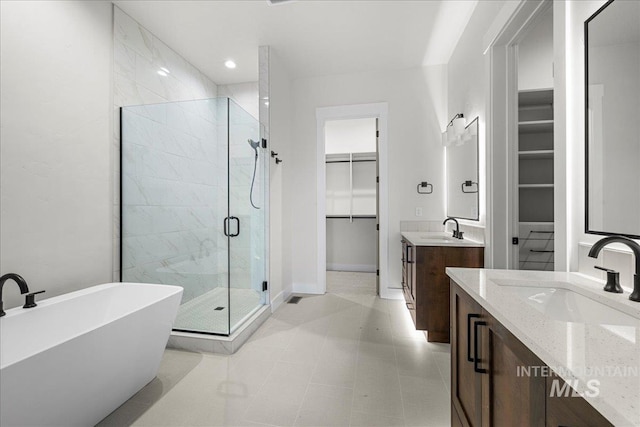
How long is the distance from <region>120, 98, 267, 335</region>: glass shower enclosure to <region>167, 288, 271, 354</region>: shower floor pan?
0.01 meters

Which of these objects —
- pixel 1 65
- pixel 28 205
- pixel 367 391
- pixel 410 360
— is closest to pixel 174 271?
pixel 28 205

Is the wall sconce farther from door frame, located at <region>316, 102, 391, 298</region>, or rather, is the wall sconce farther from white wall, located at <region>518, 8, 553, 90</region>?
door frame, located at <region>316, 102, 391, 298</region>

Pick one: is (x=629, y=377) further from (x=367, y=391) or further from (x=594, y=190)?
(x=367, y=391)

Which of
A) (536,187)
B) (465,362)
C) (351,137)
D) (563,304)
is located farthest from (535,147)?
(351,137)

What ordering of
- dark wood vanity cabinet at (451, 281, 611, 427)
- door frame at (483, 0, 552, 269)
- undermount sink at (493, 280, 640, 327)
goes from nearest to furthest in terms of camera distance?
dark wood vanity cabinet at (451, 281, 611, 427) → undermount sink at (493, 280, 640, 327) → door frame at (483, 0, 552, 269)

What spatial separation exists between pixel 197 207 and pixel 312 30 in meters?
2.14

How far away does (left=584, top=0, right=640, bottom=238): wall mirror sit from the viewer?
0.95 metres

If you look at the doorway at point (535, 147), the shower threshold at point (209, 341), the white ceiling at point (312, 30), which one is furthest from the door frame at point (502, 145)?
the shower threshold at point (209, 341)

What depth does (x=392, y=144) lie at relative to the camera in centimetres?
355

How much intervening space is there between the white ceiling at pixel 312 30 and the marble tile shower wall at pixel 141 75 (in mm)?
114

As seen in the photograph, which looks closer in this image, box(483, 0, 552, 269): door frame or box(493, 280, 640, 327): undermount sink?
box(493, 280, 640, 327): undermount sink
